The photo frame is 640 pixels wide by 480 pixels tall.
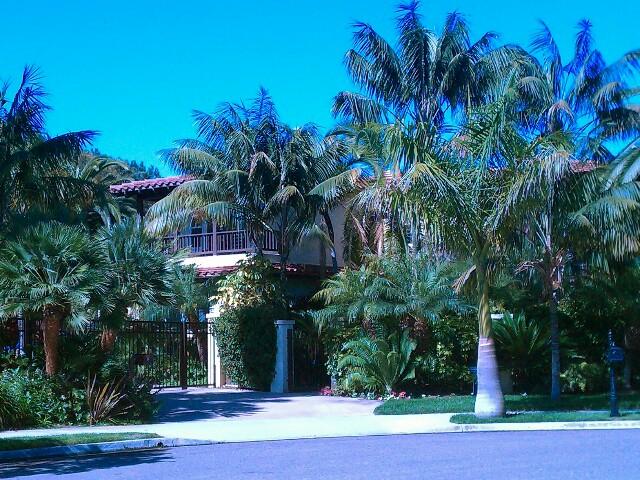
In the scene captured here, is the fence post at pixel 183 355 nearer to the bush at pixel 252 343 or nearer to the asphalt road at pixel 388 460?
the bush at pixel 252 343

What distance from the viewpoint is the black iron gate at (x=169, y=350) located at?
23109 mm

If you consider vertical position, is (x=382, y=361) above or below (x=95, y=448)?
above

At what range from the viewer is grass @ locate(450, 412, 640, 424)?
16.0m

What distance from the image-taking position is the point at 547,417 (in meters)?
16.3

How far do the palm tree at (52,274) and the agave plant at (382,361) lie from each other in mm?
7528

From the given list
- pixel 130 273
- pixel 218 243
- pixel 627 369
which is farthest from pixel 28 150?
pixel 627 369

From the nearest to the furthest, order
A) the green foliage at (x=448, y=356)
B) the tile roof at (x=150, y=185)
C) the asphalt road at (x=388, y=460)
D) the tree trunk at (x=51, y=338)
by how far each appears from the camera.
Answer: the asphalt road at (x=388, y=460)
the tree trunk at (x=51, y=338)
the green foliage at (x=448, y=356)
the tile roof at (x=150, y=185)

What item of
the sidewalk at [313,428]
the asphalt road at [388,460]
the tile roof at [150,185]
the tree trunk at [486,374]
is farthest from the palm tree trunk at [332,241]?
the asphalt road at [388,460]

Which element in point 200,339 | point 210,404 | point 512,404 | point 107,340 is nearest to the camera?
point 107,340

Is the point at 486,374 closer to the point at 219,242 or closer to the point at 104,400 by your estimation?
the point at 104,400

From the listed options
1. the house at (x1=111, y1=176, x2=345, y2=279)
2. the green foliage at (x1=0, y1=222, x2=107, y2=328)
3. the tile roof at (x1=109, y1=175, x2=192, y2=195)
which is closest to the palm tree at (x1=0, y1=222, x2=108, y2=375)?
the green foliage at (x1=0, y1=222, x2=107, y2=328)

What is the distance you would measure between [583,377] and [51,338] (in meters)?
13.5

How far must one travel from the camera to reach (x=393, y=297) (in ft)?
71.6

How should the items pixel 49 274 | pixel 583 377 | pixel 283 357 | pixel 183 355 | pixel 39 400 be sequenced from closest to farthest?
pixel 49 274
pixel 39 400
pixel 583 377
pixel 283 357
pixel 183 355
